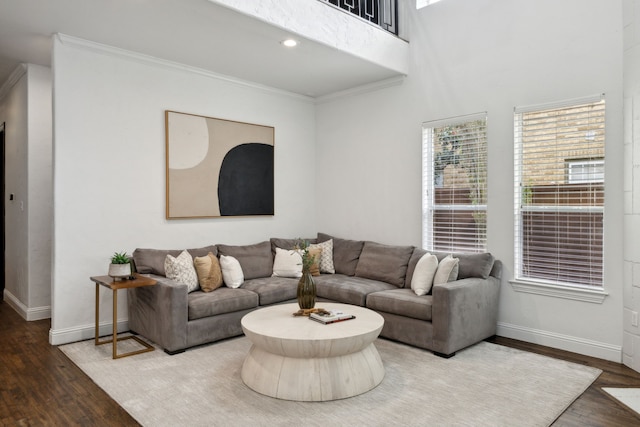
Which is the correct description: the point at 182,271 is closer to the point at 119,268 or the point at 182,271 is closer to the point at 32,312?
the point at 119,268

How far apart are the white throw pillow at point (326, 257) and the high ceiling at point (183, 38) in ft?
6.29

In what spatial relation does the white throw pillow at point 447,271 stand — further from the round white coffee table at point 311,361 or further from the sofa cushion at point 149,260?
the sofa cushion at point 149,260

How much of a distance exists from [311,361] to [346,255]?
2.37 metres

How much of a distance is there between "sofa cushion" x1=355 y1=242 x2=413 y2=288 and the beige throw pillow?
156 centimetres

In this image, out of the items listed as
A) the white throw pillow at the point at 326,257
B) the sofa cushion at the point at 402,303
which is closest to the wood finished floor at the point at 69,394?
the sofa cushion at the point at 402,303

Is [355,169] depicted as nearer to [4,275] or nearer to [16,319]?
[16,319]

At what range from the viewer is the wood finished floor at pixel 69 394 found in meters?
2.57

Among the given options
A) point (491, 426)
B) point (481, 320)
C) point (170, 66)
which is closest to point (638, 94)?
point (481, 320)

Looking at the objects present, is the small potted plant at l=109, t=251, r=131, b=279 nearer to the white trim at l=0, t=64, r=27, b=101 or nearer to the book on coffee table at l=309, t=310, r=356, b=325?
the book on coffee table at l=309, t=310, r=356, b=325

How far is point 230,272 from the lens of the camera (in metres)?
4.34

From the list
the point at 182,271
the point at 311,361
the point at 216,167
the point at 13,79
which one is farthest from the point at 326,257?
the point at 13,79

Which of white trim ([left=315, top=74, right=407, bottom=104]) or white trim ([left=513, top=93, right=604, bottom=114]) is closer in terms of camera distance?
white trim ([left=513, top=93, right=604, bottom=114])

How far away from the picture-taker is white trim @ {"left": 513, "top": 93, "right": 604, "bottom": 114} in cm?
361

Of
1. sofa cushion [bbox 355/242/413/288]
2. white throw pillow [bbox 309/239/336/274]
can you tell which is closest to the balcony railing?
sofa cushion [bbox 355/242/413/288]
